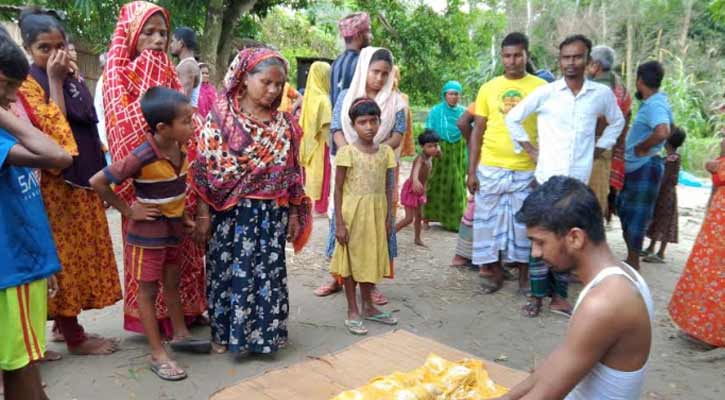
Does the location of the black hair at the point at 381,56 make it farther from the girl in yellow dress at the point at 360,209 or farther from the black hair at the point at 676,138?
the black hair at the point at 676,138

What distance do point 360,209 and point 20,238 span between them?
2064 mm

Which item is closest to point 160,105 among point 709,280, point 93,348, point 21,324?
point 21,324

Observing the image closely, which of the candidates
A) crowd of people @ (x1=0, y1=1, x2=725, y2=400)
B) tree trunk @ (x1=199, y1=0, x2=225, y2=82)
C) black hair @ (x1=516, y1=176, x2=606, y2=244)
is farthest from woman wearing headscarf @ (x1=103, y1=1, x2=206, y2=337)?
tree trunk @ (x1=199, y1=0, x2=225, y2=82)

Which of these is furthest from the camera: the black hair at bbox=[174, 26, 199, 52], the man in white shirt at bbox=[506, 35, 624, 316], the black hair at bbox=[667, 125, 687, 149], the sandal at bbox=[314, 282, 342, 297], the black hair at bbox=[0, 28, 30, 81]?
the black hair at bbox=[667, 125, 687, 149]

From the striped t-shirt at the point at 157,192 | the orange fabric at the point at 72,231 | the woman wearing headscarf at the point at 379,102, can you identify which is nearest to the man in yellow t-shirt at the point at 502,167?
the woman wearing headscarf at the point at 379,102

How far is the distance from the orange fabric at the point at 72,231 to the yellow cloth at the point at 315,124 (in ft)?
10.0

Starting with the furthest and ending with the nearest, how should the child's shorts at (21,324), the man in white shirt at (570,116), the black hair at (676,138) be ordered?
the black hair at (676,138), the man in white shirt at (570,116), the child's shorts at (21,324)

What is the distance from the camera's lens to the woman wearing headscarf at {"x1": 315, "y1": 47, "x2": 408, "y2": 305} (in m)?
3.96

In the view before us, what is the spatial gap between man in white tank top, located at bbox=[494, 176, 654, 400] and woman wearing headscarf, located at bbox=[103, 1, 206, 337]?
212cm

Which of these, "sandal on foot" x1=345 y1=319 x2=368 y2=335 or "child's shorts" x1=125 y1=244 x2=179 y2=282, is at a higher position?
"child's shorts" x1=125 y1=244 x2=179 y2=282

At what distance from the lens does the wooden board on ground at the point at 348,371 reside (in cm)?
253

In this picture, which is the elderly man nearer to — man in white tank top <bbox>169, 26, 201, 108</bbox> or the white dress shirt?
the white dress shirt

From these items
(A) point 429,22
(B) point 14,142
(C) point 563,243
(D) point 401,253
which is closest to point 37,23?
(B) point 14,142

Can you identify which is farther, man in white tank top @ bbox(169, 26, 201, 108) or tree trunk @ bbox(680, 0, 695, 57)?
tree trunk @ bbox(680, 0, 695, 57)
